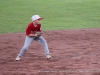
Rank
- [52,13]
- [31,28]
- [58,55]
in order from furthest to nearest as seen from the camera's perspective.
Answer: [52,13] → [58,55] → [31,28]

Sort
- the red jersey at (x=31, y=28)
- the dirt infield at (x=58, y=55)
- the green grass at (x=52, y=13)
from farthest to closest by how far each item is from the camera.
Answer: the green grass at (x=52, y=13), the red jersey at (x=31, y=28), the dirt infield at (x=58, y=55)

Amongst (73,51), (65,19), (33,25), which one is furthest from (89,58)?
(65,19)

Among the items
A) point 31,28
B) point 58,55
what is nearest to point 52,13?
point 58,55

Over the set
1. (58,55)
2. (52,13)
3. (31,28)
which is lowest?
(52,13)

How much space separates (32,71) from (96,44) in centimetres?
495

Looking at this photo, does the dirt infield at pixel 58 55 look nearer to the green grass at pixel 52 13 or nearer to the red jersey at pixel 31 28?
the red jersey at pixel 31 28

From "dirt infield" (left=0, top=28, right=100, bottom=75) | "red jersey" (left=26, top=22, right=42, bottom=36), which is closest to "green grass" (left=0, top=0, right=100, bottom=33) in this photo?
"dirt infield" (left=0, top=28, right=100, bottom=75)

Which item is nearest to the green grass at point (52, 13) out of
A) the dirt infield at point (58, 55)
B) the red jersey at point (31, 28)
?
the dirt infield at point (58, 55)

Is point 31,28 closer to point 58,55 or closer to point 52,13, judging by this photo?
point 58,55

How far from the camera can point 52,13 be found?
79.3ft

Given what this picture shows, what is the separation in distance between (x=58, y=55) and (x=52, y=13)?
1180cm

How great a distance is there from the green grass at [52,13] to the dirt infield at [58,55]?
93.0 inches

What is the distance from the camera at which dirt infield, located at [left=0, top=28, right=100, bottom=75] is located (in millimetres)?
10258

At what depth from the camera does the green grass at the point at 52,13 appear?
1984 cm
